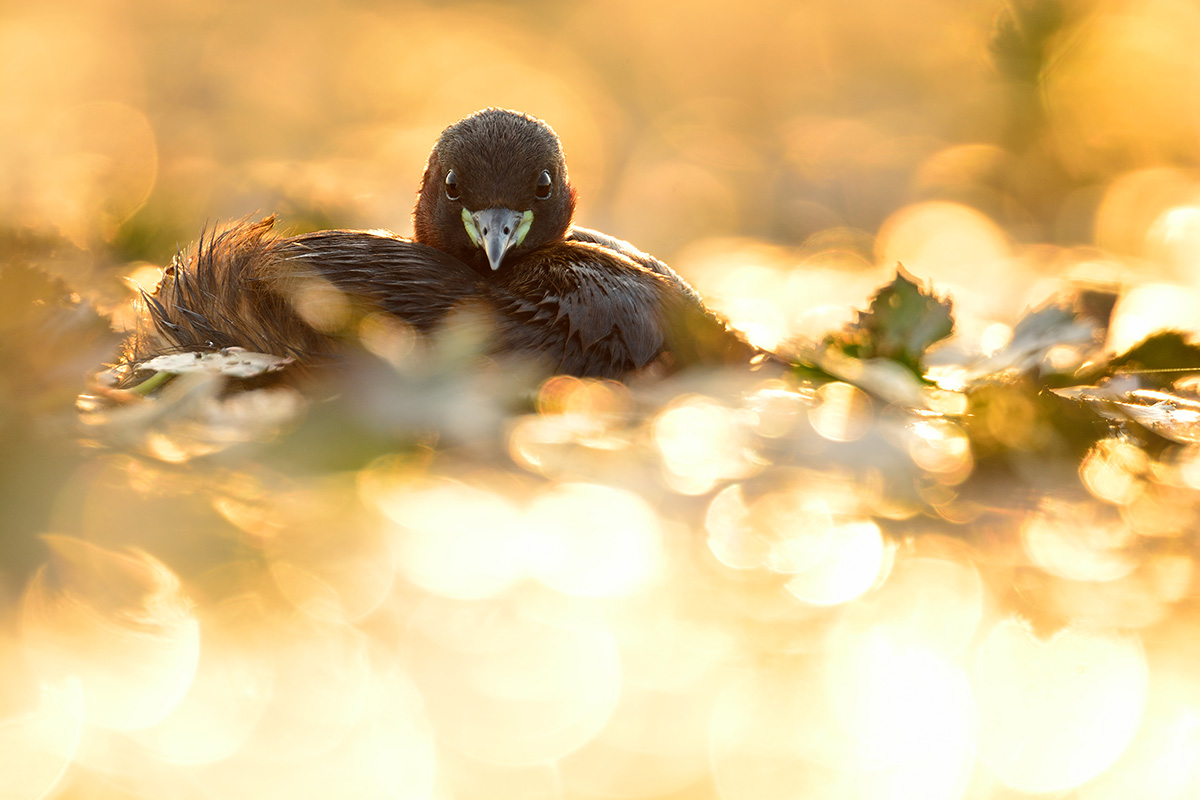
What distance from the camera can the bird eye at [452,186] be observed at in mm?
3136

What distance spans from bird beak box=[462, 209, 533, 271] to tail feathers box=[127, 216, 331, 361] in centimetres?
59

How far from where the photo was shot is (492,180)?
122 inches

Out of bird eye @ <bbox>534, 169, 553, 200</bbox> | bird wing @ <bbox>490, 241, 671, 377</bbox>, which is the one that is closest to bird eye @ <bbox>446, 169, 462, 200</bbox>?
bird eye @ <bbox>534, 169, 553, 200</bbox>

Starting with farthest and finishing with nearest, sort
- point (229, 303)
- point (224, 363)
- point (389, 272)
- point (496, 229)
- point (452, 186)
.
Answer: point (452, 186), point (496, 229), point (229, 303), point (389, 272), point (224, 363)

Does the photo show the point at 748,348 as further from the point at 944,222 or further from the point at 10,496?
the point at 944,222

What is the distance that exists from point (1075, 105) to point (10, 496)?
6898 millimetres

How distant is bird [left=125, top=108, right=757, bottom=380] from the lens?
2.53 metres

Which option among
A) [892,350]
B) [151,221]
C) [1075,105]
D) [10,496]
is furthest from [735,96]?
[10,496]

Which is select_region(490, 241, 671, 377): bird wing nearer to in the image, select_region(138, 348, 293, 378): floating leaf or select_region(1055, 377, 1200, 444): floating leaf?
select_region(138, 348, 293, 378): floating leaf

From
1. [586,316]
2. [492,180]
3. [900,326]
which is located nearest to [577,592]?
[586,316]

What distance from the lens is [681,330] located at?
2.71 metres

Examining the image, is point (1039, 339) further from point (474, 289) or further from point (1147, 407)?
point (474, 289)

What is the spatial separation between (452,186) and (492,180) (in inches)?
5.8

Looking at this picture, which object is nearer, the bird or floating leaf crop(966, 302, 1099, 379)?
the bird
